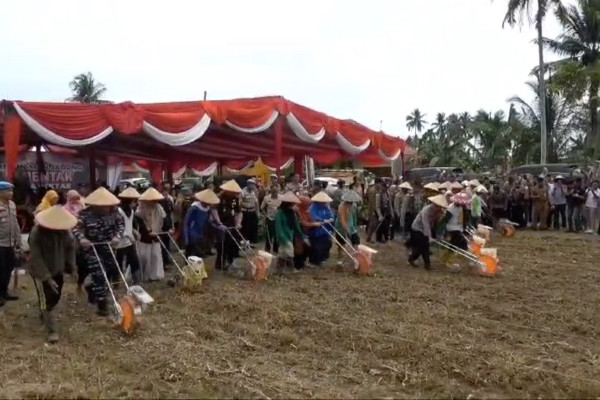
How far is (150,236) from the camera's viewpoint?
349 inches

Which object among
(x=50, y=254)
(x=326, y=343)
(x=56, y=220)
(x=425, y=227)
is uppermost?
(x=56, y=220)

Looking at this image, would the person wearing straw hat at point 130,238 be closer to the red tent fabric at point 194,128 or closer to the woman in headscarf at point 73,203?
the woman in headscarf at point 73,203

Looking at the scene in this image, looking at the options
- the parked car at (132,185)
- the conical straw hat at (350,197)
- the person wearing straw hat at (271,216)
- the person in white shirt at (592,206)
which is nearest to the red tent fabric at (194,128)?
the parked car at (132,185)

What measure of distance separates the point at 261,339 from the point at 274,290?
7.97 ft

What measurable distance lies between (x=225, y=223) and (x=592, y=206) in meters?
9.70

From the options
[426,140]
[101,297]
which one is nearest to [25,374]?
[101,297]

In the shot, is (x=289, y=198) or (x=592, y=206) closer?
(x=289, y=198)

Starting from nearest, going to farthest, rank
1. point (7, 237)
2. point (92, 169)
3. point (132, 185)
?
point (7, 237)
point (92, 169)
point (132, 185)

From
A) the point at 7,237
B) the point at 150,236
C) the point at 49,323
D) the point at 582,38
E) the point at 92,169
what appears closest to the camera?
the point at 49,323

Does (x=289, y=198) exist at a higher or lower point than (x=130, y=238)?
higher

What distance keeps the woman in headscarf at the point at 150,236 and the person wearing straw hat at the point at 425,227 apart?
3929 millimetres

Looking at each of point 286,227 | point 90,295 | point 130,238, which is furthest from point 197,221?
point 90,295

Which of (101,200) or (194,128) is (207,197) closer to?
(194,128)

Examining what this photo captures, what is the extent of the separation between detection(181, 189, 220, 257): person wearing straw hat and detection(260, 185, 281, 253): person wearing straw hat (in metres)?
1.27
